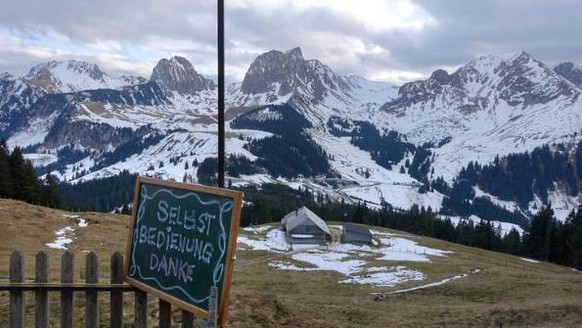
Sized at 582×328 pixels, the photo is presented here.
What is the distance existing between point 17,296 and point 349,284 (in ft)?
124

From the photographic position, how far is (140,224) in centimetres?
923

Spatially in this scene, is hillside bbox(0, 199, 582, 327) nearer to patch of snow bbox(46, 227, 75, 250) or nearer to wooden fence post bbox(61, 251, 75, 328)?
patch of snow bbox(46, 227, 75, 250)

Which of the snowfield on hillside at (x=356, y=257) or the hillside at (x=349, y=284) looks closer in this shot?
the hillside at (x=349, y=284)

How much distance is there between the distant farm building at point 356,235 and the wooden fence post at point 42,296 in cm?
8358

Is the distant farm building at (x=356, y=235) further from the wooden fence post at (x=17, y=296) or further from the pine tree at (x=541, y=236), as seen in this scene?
the wooden fence post at (x=17, y=296)

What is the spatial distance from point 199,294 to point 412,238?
9561 cm

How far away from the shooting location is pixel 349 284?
148ft

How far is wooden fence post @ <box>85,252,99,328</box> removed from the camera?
912 centimetres

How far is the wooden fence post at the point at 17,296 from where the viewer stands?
9.12 meters

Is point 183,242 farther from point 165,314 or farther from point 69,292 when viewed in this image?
point 69,292

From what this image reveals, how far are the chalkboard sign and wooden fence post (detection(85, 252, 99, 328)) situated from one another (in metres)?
0.49

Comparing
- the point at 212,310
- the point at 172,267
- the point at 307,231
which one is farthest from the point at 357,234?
the point at 212,310

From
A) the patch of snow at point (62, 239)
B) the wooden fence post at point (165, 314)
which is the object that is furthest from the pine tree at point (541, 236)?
the wooden fence post at point (165, 314)


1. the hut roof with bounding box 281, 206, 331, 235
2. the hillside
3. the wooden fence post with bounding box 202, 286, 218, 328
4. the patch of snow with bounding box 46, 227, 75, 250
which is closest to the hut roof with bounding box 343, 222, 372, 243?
the hut roof with bounding box 281, 206, 331, 235
